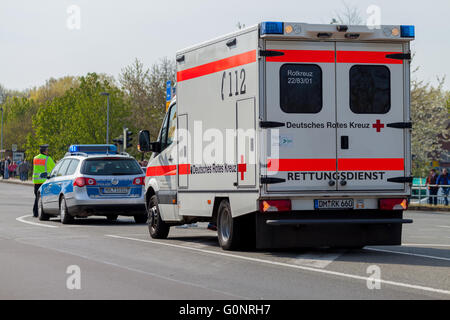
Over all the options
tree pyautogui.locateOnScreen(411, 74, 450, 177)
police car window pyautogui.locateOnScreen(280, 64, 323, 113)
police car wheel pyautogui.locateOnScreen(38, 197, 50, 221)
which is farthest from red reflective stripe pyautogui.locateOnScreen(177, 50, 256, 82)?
tree pyautogui.locateOnScreen(411, 74, 450, 177)

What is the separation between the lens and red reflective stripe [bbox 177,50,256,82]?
1216 cm

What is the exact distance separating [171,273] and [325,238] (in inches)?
108

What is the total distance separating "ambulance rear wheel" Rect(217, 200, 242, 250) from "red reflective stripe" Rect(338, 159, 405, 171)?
1.75 m

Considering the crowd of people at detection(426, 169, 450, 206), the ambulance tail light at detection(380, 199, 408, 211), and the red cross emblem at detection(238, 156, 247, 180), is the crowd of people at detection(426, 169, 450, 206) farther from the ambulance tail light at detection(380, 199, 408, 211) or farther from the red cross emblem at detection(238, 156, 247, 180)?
the red cross emblem at detection(238, 156, 247, 180)

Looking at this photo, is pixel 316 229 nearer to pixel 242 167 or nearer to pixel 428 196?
pixel 242 167

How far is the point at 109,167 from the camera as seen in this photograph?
19938mm

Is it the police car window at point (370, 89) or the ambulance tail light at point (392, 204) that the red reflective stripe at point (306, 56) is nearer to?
the police car window at point (370, 89)

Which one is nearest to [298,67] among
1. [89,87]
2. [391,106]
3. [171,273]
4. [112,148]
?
[391,106]

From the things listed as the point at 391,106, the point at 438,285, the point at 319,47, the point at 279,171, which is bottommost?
the point at 438,285

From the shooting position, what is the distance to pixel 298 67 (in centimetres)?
1205

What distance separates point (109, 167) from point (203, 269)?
9.65 m

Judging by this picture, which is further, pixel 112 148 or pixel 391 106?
pixel 112 148

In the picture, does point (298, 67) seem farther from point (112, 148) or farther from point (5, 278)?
point (112, 148)

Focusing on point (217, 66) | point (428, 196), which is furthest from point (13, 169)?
point (217, 66)
